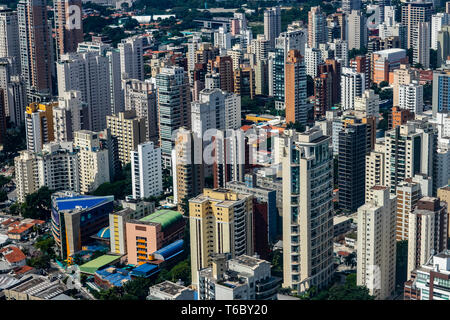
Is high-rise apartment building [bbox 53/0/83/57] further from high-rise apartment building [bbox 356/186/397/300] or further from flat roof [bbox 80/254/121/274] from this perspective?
high-rise apartment building [bbox 356/186/397/300]

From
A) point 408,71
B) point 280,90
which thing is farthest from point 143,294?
point 408,71

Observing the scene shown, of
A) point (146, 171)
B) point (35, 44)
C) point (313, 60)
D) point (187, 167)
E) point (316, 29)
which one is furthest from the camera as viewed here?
point (316, 29)

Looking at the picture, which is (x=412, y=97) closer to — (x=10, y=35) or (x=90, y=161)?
(x=90, y=161)

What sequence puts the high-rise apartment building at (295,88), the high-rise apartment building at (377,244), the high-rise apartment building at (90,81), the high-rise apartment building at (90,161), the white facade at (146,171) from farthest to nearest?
the high-rise apartment building at (90,81) → the high-rise apartment building at (295,88) → the high-rise apartment building at (90,161) → the white facade at (146,171) → the high-rise apartment building at (377,244)

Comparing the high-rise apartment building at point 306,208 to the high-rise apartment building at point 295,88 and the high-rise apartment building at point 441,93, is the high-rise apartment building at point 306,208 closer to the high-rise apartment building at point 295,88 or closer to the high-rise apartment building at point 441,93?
the high-rise apartment building at point 295,88

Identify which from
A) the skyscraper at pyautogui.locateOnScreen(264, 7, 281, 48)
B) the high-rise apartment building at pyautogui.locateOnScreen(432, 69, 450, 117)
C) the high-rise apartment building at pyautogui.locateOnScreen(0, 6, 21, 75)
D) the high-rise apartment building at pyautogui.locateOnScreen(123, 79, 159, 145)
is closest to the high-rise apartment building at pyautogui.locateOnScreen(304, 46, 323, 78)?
the skyscraper at pyautogui.locateOnScreen(264, 7, 281, 48)

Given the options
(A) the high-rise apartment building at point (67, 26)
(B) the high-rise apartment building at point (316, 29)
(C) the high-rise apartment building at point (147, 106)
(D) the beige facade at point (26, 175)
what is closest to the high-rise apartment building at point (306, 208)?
(D) the beige facade at point (26, 175)

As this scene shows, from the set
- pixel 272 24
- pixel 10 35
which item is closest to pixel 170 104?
pixel 10 35
